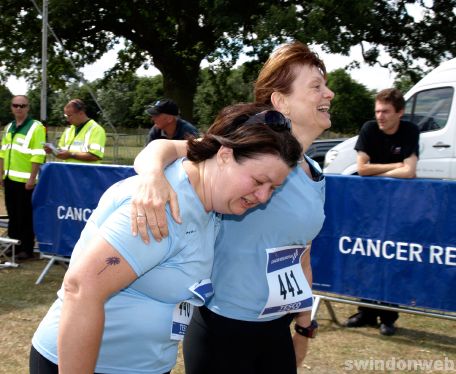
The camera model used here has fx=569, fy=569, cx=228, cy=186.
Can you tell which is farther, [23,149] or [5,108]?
[5,108]

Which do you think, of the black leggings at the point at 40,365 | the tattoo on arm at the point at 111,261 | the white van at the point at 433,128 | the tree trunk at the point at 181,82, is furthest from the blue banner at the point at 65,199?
the tree trunk at the point at 181,82

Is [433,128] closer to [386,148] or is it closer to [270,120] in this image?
[386,148]

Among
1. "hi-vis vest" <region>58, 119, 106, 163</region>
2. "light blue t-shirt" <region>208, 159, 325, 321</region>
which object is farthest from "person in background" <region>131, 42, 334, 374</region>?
"hi-vis vest" <region>58, 119, 106, 163</region>

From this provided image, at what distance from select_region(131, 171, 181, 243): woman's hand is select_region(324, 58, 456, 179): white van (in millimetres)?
6212

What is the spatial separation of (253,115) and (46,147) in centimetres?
570

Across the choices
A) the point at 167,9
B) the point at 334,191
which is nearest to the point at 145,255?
the point at 334,191

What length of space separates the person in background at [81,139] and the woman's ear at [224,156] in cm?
529

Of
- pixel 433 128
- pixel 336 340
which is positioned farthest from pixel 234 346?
pixel 433 128

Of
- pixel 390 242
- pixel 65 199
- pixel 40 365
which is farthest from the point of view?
pixel 65 199

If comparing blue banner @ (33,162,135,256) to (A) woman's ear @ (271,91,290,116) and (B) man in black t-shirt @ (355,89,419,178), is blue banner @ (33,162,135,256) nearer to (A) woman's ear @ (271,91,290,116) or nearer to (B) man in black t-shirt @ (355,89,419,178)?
(B) man in black t-shirt @ (355,89,419,178)

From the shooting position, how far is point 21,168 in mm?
6906

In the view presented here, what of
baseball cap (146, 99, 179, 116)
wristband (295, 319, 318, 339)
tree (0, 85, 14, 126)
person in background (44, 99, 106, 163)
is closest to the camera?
wristband (295, 319, 318, 339)

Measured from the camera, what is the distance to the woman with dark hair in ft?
4.33

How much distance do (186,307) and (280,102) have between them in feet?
2.78
